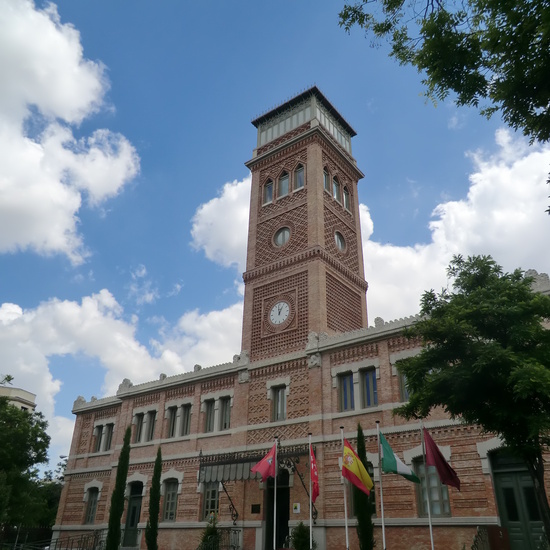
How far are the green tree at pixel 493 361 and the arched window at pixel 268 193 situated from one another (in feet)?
63.7

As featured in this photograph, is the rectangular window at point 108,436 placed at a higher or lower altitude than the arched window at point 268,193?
lower

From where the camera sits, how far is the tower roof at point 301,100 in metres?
33.3

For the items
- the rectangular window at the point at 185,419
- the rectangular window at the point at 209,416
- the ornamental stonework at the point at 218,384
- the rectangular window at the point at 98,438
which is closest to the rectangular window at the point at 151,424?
the rectangular window at the point at 185,419

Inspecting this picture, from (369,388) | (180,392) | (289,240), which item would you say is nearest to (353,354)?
(369,388)

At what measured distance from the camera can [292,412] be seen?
79.1ft

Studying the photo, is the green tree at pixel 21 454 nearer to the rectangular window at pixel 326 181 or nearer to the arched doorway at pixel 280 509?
the arched doorway at pixel 280 509

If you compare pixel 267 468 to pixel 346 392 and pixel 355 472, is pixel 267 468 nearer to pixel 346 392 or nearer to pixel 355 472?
pixel 355 472

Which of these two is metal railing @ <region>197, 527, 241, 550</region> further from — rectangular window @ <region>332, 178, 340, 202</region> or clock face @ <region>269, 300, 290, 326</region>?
rectangular window @ <region>332, 178, 340, 202</region>

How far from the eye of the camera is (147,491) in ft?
90.8

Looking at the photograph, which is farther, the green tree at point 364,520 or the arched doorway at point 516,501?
the green tree at point 364,520

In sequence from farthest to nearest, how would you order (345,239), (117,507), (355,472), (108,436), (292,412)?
(108,436) < (345,239) < (292,412) < (117,507) < (355,472)

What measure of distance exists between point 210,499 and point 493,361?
1773 cm

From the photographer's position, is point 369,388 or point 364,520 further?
point 369,388

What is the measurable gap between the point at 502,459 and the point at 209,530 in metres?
12.5
